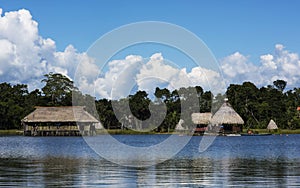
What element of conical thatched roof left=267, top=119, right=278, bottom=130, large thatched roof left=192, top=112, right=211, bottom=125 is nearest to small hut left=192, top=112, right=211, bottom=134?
large thatched roof left=192, top=112, right=211, bottom=125

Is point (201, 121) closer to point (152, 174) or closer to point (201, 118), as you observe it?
point (201, 118)

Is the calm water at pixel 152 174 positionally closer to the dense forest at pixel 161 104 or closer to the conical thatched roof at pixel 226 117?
the conical thatched roof at pixel 226 117

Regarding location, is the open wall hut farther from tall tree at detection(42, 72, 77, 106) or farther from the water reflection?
the water reflection

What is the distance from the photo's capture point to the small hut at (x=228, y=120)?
263 ft

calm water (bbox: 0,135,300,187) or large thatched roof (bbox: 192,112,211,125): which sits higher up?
large thatched roof (bbox: 192,112,211,125)

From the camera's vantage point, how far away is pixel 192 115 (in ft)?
282

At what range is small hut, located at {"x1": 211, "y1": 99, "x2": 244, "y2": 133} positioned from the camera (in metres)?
80.3

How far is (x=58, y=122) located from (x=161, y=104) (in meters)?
19.1

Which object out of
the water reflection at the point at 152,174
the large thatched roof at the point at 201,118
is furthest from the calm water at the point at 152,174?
the large thatched roof at the point at 201,118

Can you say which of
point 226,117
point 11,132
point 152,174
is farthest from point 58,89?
point 152,174

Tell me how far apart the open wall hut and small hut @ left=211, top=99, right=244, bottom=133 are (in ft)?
54.3

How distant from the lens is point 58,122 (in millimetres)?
80562

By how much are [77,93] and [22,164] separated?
7558 centimetres

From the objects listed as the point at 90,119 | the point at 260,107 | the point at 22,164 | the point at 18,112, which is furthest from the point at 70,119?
the point at 22,164
